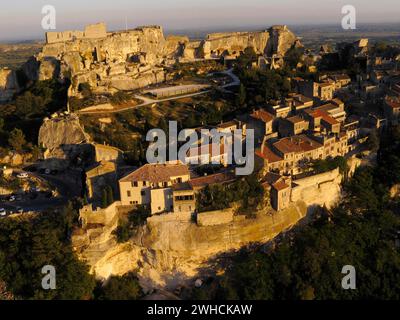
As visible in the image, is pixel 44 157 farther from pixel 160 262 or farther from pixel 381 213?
pixel 381 213

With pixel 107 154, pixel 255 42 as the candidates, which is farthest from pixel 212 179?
pixel 255 42

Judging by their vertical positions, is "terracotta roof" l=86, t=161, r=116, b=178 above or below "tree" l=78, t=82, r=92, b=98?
below

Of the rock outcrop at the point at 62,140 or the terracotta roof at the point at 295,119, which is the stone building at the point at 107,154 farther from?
the terracotta roof at the point at 295,119

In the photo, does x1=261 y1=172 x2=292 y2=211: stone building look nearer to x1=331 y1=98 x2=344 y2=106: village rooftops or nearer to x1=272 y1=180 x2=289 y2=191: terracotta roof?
x1=272 y1=180 x2=289 y2=191: terracotta roof

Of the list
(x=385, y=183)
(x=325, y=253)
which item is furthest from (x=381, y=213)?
(x=325, y=253)

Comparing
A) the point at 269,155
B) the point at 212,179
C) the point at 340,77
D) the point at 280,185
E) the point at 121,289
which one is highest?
the point at 340,77

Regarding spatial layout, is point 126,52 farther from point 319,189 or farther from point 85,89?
point 319,189

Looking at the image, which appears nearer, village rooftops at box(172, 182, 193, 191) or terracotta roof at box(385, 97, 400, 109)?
village rooftops at box(172, 182, 193, 191)

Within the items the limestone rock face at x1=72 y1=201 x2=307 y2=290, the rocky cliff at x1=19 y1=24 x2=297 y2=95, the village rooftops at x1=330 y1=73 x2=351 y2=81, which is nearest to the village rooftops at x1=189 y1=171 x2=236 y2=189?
the limestone rock face at x1=72 y1=201 x2=307 y2=290
